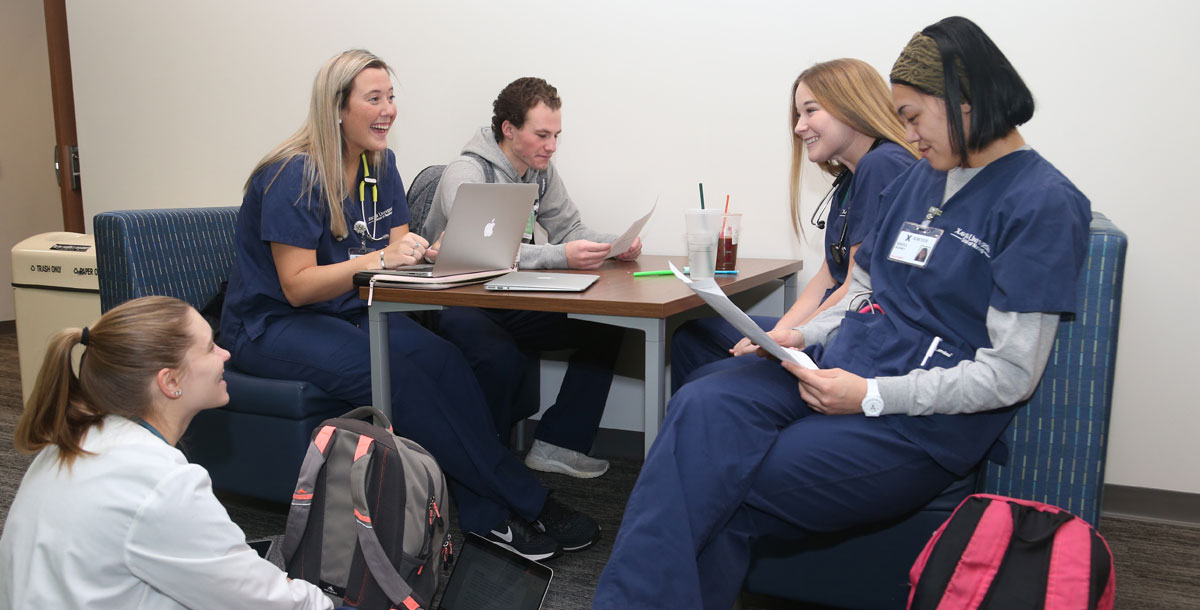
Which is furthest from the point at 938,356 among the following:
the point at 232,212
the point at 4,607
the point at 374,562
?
the point at 232,212

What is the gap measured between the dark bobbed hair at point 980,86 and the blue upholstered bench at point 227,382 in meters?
1.53

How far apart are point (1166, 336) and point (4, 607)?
8.52 ft

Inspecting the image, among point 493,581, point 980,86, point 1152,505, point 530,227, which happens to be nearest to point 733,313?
point 980,86

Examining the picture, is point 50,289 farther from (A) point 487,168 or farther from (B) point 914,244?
(B) point 914,244

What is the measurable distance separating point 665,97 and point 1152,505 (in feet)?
5.99

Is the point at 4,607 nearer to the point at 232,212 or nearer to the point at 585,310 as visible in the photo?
the point at 585,310

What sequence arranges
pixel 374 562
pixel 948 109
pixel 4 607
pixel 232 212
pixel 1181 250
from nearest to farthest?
pixel 4 607
pixel 948 109
pixel 374 562
pixel 1181 250
pixel 232 212

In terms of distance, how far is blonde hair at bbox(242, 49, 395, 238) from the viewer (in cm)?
206

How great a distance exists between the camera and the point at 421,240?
1969 mm

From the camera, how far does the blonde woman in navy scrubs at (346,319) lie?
6.50 ft

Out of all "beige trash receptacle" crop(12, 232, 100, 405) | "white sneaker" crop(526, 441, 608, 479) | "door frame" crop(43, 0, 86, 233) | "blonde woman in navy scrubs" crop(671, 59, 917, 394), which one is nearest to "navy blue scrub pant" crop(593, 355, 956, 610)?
"blonde woman in navy scrubs" crop(671, 59, 917, 394)

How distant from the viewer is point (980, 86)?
1.33 meters

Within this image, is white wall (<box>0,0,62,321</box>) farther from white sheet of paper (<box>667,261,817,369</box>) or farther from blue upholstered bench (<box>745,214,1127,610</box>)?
blue upholstered bench (<box>745,214,1127,610</box>)

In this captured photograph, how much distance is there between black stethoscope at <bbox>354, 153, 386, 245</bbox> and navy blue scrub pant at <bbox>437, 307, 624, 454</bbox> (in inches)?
13.7
